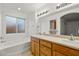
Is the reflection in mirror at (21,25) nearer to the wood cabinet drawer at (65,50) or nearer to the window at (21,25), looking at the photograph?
the window at (21,25)

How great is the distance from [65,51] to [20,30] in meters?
1.11

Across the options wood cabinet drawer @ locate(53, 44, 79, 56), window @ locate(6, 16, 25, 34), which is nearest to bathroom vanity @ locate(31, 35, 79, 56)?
wood cabinet drawer @ locate(53, 44, 79, 56)

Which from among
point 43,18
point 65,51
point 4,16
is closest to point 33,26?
point 43,18

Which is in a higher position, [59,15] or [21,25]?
[59,15]

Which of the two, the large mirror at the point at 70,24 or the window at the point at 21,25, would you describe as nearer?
the large mirror at the point at 70,24

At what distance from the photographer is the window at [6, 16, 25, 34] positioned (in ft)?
6.54

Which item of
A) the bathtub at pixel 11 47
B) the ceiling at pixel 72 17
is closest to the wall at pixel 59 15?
the ceiling at pixel 72 17

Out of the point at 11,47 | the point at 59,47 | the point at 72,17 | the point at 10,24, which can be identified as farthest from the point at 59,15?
the point at 11,47

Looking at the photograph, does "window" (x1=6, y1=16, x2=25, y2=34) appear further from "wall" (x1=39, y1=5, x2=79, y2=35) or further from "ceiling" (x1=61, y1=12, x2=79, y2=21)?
"ceiling" (x1=61, y1=12, x2=79, y2=21)

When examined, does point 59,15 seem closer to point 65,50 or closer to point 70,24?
point 70,24

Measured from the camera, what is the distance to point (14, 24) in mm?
2041

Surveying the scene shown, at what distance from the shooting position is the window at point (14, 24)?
1.99 metres

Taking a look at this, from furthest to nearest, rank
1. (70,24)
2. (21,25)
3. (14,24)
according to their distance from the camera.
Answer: (21,25)
(14,24)
(70,24)

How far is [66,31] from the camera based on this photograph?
2078 mm
